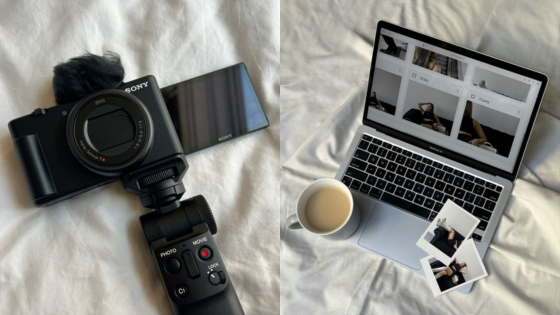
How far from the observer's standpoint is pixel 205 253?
2.70ft

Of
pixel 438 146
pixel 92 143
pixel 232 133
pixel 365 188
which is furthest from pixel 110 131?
pixel 438 146

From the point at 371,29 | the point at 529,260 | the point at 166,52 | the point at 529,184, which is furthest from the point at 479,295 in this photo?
the point at 166,52

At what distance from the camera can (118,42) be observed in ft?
3.22

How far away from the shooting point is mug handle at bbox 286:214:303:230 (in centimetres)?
87

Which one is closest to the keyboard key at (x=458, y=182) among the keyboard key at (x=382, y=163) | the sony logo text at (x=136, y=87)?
the keyboard key at (x=382, y=163)

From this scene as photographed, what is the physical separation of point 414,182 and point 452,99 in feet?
0.49

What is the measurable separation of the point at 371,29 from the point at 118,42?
17.9 inches

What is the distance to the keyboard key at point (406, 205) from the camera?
2.94 feet

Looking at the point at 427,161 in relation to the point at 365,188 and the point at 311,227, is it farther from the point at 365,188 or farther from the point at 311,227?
the point at 311,227

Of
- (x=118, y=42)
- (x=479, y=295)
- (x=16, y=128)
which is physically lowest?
(x=479, y=295)

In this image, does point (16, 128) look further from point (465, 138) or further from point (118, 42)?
point (465, 138)

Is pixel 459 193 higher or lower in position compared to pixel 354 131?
lower

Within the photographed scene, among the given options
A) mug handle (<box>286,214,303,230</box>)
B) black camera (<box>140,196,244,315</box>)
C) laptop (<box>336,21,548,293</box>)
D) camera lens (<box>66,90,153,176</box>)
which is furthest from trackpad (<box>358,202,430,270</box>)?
camera lens (<box>66,90,153,176</box>)

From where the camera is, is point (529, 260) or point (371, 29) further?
point (371, 29)
